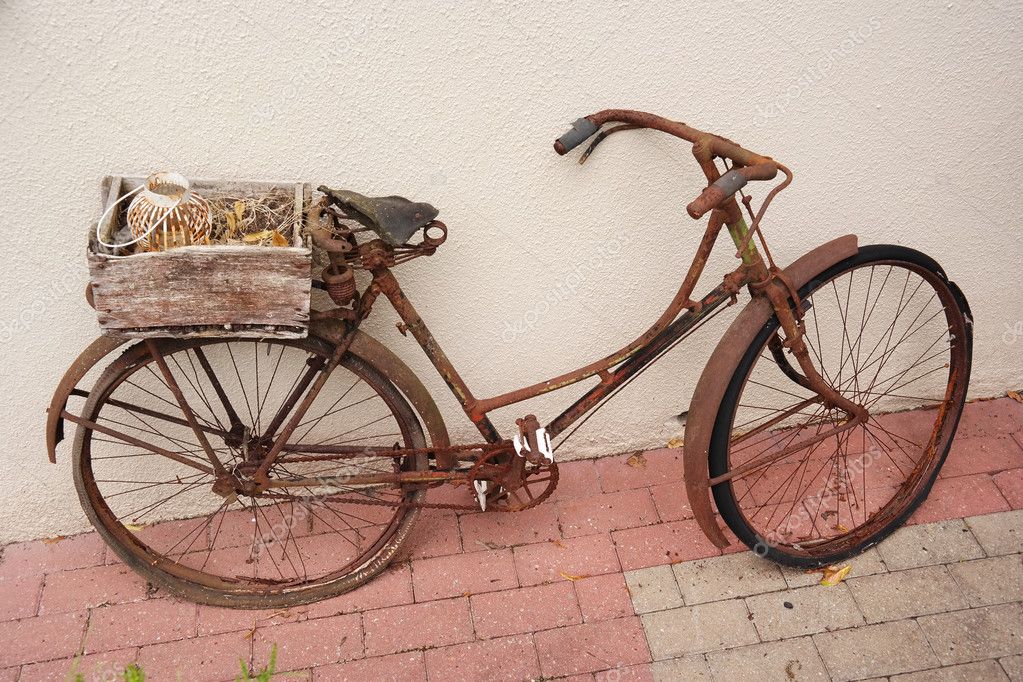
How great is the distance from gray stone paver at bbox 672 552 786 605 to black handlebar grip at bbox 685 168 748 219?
151cm

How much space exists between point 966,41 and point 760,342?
1259mm

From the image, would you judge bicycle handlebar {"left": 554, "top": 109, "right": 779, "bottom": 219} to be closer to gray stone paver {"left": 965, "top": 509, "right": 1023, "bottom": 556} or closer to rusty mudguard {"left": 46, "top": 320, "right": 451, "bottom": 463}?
rusty mudguard {"left": 46, "top": 320, "right": 451, "bottom": 463}

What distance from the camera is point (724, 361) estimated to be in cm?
282

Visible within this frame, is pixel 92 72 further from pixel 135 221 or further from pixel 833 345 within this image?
pixel 833 345

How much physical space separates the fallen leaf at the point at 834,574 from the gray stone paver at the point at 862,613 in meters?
0.02

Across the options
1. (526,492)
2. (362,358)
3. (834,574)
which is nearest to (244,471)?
(362,358)

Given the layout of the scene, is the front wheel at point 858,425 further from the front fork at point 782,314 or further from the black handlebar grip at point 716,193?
the black handlebar grip at point 716,193

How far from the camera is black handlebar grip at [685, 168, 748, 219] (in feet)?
7.75

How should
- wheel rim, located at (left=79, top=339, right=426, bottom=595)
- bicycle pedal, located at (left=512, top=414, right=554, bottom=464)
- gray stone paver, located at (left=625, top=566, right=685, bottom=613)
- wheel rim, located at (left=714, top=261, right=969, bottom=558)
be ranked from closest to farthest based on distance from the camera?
bicycle pedal, located at (left=512, top=414, right=554, bottom=464)
wheel rim, located at (left=79, top=339, right=426, bottom=595)
gray stone paver, located at (left=625, top=566, right=685, bottom=613)
wheel rim, located at (left=714, top=261, right=969, bottom=558)

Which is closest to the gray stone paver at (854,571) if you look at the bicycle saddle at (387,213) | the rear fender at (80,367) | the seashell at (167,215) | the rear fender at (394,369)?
the rear fender at (394,369)

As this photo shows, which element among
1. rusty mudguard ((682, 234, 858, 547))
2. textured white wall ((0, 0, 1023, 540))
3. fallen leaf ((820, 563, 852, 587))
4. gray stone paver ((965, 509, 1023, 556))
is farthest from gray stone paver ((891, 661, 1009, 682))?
textured white wall ((0, 0, 1023, 540))

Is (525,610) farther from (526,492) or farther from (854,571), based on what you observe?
(854,571)

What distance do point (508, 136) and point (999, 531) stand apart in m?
2.41

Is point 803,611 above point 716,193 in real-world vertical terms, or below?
below
